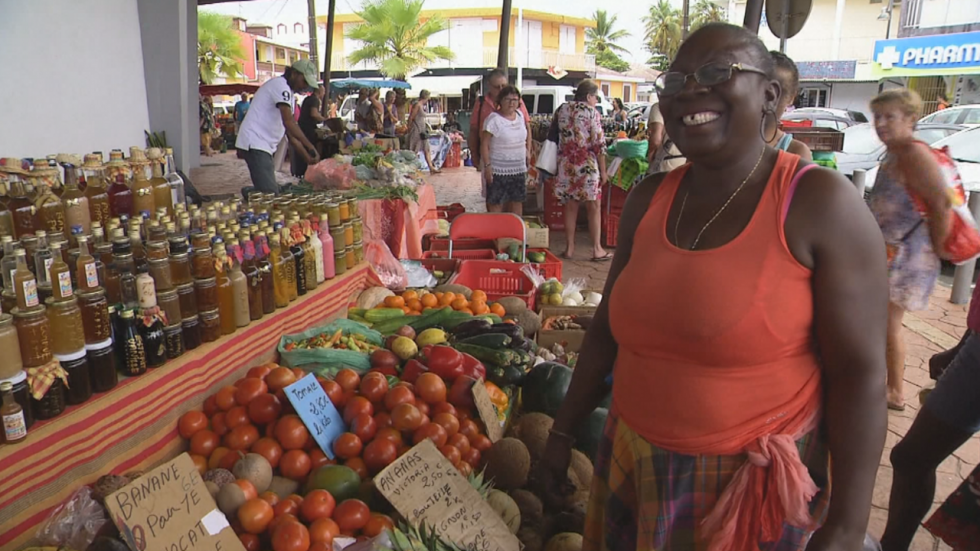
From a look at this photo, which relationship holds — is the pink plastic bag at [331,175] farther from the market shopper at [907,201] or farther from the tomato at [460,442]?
the market shopper at [907,201]

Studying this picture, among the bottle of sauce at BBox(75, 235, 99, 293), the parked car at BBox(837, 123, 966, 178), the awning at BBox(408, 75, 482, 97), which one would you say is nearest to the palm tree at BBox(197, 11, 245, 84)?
the awning at BBox(408, 75, 482, 97)

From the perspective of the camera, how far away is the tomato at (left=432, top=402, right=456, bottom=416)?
2689mm

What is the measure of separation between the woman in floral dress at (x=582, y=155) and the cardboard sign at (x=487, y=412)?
4776 mm

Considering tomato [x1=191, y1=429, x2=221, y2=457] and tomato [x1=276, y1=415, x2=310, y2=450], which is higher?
tomato [x1=276, y1=415, x2=310, y2=450]

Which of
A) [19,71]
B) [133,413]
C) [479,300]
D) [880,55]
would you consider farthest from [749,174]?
[880,55]

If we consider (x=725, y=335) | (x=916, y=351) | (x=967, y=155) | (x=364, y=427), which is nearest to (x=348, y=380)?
(x=364, y=427)

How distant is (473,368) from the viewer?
10.0ft

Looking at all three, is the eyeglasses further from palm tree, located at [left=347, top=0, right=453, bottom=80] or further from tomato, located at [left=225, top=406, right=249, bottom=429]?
palm tree, located at [left=347, top=0, right=453, bottom=80]

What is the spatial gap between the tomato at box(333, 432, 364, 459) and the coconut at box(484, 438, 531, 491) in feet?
1.64

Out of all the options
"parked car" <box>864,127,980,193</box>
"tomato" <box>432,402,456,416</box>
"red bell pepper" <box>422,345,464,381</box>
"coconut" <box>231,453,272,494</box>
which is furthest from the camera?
"parked car" <box>864,127,980,193</box>

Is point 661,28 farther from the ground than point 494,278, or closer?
farther from the ground

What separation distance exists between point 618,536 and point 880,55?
2751 centimetres

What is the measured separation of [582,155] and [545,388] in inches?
177

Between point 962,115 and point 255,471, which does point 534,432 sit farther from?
point 962,115
